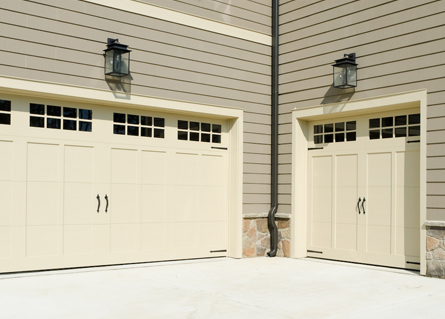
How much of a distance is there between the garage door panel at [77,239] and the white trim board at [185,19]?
9.53ft

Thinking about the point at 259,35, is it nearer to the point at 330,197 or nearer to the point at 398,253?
Result: the point at 330,197

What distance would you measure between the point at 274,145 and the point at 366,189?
5.52 feet

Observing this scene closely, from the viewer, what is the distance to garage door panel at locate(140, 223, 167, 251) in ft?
22.5

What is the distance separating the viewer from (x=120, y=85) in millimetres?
6516

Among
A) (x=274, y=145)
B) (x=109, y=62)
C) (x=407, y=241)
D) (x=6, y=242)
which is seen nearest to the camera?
(x=6, y=242)

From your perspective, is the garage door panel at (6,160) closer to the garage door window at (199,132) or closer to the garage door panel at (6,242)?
the garage door panel at (6,242)

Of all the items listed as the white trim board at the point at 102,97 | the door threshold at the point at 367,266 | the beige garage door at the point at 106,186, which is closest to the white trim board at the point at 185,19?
the white trim board at the point at 102,97

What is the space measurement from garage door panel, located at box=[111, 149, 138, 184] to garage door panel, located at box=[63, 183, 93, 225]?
15.6 inches

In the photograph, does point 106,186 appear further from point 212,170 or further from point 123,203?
point 212,170

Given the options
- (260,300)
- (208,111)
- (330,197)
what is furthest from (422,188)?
(208,111)

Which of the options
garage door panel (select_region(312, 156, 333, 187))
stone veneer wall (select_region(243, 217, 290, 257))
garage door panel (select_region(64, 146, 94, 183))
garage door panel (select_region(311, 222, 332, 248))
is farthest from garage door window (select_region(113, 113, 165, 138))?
garage door panel (select_region(311, 222, 332, 248))

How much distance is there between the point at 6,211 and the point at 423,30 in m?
5.56

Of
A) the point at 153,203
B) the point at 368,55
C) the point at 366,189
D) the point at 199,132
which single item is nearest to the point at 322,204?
the point at 366,189

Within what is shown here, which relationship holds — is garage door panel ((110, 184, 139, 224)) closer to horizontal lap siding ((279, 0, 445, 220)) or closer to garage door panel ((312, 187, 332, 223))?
horizontal lap siding ((279, 0, 445, 220))
